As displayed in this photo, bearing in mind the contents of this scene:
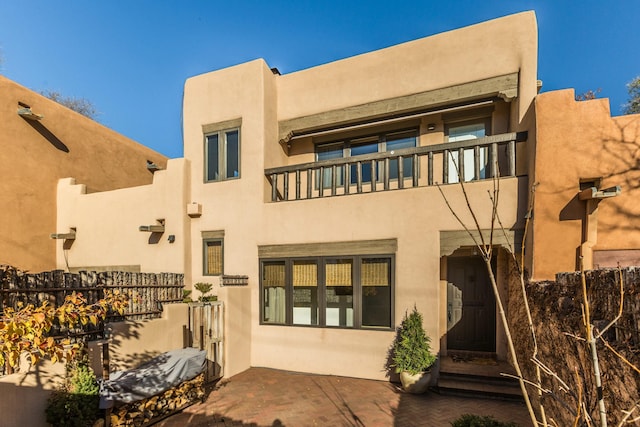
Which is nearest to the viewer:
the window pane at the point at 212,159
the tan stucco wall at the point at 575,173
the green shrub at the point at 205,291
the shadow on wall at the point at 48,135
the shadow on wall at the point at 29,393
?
the shadow on wall at the point at 29,393

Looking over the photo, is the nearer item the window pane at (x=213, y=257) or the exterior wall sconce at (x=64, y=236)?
the window pane at (x=213, y=257)

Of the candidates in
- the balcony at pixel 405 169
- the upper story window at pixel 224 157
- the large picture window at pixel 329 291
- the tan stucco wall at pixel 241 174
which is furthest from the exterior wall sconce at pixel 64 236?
the balcony at pixel 405 169

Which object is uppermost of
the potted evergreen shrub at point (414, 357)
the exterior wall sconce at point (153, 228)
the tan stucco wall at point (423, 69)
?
the tan stucco wall at point (423, 69)

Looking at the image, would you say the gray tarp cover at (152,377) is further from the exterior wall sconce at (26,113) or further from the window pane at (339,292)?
the exterior wall sconce at (26,113)

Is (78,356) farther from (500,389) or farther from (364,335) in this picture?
(500,389)

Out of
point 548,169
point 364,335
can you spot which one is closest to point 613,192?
point 548,169

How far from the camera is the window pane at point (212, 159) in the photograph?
964cm

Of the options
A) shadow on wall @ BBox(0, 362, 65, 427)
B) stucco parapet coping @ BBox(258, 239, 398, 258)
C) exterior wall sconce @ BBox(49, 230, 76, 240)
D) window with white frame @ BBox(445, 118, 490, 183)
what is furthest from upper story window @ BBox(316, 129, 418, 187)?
exterior wall sconce @ BBox(49, 230, 76, 240)

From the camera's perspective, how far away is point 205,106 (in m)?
9.86

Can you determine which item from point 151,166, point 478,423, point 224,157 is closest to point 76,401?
point 478,423

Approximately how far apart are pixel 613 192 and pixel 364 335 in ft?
19.1

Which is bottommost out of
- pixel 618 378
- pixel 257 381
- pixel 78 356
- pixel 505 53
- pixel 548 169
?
pixel 257 381

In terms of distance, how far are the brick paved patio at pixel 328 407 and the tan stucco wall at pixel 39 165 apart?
8534 millimetres

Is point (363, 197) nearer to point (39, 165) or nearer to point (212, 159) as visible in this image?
point (212, 159)
